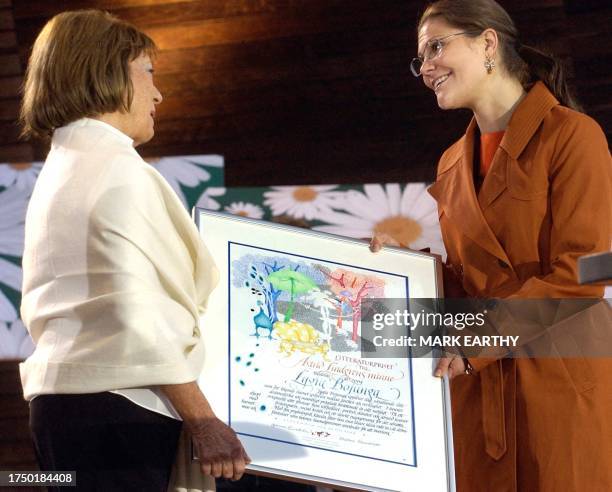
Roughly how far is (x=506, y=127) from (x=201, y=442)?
1.07 metres

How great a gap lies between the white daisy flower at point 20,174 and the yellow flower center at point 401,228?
1.14m

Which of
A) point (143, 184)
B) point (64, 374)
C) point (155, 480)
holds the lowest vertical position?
point (155, 480)

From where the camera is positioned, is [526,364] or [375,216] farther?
[375,216]

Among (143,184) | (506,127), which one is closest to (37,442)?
(143,184)

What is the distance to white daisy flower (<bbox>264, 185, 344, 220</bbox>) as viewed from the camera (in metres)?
3.27

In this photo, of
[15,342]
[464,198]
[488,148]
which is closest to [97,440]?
[464,198]

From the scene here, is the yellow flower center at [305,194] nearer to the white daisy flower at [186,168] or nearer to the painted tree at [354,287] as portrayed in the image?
the white daisy flower at [186,168]

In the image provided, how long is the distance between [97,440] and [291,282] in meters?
0.62

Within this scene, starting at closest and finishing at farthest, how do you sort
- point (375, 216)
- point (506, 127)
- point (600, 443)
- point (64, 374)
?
1. point (64, 374)
2. point (600, 443)
3. point (506, 127)
4. point (375, 216)

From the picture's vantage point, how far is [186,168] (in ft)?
11.0

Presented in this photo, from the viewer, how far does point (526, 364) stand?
2.12 m

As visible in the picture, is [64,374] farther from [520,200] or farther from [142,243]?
[520,200]

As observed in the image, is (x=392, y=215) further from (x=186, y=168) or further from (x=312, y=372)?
(x=312, y=372)

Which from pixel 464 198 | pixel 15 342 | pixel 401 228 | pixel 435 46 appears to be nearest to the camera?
pixel 464 198
